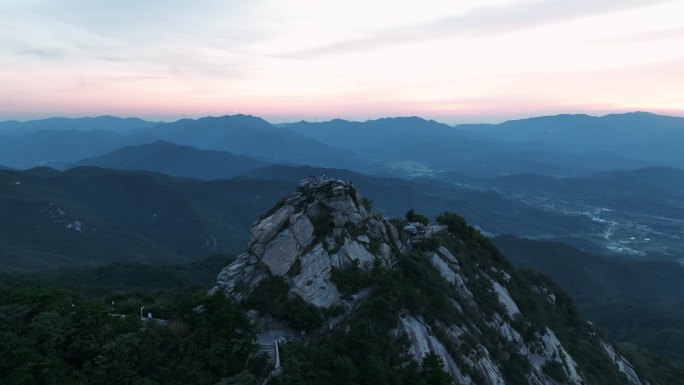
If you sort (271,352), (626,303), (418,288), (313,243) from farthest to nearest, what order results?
(626,303) < (313,243) < (418,288) < (271,352)

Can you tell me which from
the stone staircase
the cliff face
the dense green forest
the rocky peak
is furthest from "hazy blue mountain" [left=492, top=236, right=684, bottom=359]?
the stone staircase

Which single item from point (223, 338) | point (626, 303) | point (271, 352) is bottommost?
point (626, 303)

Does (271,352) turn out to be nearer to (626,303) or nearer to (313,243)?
(313,243)

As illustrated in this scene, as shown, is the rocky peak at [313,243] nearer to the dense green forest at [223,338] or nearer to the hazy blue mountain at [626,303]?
the dense green forest at [223,338]

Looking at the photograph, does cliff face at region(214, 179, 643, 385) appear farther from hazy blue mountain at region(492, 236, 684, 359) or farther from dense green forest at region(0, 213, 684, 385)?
hazy blue mountain at region(492, 236, 684, 359)

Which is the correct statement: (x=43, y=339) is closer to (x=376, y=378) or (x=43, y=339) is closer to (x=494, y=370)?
(x=376, y=378)

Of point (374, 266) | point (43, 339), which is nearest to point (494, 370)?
point (374, 266)

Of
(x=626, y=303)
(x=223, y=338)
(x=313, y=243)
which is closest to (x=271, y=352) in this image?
(x=223, y=338)
